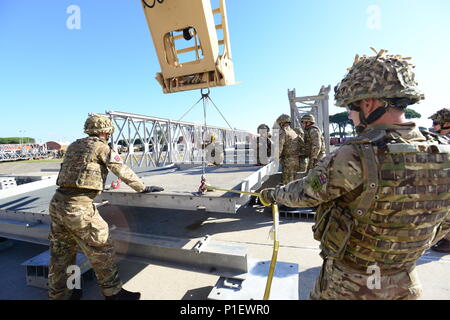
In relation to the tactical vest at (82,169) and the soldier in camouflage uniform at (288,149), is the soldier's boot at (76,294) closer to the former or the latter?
the tactical vest at (82,169)

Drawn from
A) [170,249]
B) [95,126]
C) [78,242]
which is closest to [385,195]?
[170,249]

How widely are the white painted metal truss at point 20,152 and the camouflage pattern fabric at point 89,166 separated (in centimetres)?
3638

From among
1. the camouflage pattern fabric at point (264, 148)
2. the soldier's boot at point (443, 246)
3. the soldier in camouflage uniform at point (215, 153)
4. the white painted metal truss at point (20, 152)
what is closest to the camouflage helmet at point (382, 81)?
the soldier's boot at point (443, 246)

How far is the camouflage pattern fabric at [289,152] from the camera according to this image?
16.4 ft

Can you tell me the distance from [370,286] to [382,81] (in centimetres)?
115

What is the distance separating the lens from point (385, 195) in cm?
115

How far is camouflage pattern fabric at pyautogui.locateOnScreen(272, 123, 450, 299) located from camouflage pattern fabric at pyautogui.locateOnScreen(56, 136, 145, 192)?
1.90 metres

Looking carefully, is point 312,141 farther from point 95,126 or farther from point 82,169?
point 82,169

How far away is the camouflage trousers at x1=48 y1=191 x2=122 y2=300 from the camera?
2209 millimetres

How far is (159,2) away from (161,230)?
3.07m

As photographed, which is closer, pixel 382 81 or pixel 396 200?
pixel 396 200

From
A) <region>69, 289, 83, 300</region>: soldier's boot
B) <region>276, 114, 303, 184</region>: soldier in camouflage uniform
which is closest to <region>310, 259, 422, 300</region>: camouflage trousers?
<region>69, 289, 83, 300</region>: soldier's boot

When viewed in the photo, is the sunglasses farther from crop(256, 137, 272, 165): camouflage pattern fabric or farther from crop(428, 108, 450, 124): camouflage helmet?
crop(256, 137, 272, 165): camouflage pattern fabric
